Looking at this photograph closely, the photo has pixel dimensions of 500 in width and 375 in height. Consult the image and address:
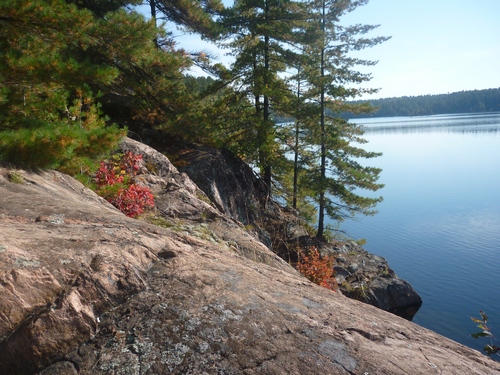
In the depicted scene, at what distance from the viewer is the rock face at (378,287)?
50.5ft

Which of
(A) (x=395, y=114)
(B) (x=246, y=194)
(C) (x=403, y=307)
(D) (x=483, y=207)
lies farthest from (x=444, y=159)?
(A) (x=395, y=114)

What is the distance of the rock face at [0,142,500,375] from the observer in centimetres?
179

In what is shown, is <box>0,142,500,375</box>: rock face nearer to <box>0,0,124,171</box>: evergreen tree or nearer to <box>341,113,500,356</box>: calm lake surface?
<box>0,0,124,171</box>: evergreen tree

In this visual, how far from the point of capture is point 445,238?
20.6m

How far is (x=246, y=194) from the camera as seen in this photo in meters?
13.4

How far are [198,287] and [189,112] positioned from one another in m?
10.3

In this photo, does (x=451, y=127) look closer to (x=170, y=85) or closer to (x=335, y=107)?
(x=335, y=107)

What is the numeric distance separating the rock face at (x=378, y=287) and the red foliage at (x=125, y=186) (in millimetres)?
11060

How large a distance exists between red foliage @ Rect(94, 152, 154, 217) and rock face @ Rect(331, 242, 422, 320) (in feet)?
36.3

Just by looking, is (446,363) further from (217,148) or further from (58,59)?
(217,148)

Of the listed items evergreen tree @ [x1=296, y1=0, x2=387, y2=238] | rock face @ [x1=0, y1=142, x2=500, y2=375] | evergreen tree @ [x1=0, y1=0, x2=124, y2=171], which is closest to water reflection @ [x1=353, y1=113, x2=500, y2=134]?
evergreen tree @ [x1=296, y1=0, x2=387, y2=238]

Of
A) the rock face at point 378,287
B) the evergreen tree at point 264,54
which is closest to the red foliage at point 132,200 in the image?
the evergreen tree at point 264,54

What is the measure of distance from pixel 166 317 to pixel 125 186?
14.1 feet

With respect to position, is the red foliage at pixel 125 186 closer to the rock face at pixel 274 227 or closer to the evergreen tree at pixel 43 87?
the evergreen tree at pixel 43 87
